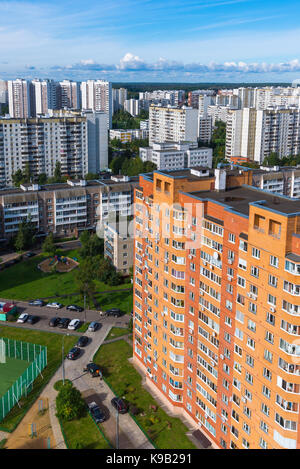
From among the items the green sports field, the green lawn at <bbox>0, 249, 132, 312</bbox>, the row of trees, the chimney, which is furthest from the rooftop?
the row of trees

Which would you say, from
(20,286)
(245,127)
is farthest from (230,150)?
(20,286)

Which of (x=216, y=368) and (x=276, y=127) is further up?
(x=276, y=127)

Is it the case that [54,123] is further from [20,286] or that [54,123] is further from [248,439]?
[248,439]

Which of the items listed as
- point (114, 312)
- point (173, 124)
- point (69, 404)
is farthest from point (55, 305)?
point (173, 124)

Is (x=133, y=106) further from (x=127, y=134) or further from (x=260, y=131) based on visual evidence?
(x=260, y=131)

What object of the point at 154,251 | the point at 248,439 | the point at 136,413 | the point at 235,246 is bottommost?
the point at 136,413

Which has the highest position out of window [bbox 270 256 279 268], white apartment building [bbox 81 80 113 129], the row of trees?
white apartment building [bbox 81 80 113 129]

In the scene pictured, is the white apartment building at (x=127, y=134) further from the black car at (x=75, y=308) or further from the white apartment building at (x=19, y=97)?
the black car at (x=75, y=308)

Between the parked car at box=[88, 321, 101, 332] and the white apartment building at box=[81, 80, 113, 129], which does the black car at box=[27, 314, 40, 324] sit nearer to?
the parked car at box=[88, 321, 101, 332]
